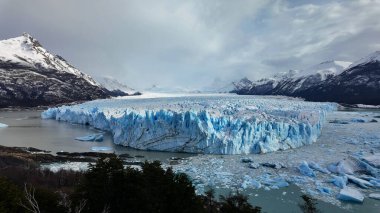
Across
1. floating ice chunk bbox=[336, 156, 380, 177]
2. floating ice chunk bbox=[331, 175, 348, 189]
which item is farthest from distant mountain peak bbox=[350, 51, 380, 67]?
floating ice chunk bbox=[331, 175, 348, 189]

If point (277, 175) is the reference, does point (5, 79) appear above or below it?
above

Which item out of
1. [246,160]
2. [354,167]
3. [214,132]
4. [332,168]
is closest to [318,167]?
[332,168]

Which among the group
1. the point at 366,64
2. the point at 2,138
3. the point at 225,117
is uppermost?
the point at 366,64

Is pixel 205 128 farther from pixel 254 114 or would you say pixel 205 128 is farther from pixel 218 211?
pixel 218 211

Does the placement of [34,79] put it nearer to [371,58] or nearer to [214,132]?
[214,132]

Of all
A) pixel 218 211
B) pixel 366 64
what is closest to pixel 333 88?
pixel 366 64

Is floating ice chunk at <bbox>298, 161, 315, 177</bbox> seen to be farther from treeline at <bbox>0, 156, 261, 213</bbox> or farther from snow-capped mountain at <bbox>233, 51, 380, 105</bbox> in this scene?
snow-capped mountain at <bbox>233, 51, 380, 105</bbox>
